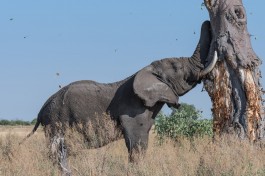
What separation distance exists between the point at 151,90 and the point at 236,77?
177cm

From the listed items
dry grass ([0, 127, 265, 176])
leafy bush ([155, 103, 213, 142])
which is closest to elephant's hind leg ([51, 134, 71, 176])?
dry grass ([0, 127, 265, 176])

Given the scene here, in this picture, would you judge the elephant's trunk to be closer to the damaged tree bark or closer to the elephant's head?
the elephant's head

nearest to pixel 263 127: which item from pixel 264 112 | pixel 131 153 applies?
pixel 264 112

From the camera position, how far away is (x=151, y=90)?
50.3 ft

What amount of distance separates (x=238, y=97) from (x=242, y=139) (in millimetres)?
858

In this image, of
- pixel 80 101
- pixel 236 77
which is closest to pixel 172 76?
pixel 236 77

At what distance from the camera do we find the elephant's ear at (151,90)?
15.2 meters

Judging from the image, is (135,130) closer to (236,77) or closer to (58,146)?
(58,146)

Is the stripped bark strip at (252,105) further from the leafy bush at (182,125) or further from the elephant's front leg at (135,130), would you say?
the leafy bush at (182,125)

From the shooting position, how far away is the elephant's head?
50.2 ft

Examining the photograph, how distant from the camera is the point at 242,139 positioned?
589 inches

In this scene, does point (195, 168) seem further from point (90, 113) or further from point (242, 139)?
point (90, 113)

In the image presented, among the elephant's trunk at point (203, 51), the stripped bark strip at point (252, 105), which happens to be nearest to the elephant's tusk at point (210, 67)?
the elephant's trunk at point (203, 51)

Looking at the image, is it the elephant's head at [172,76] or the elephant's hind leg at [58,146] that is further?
the elephant's head at [172,76]
